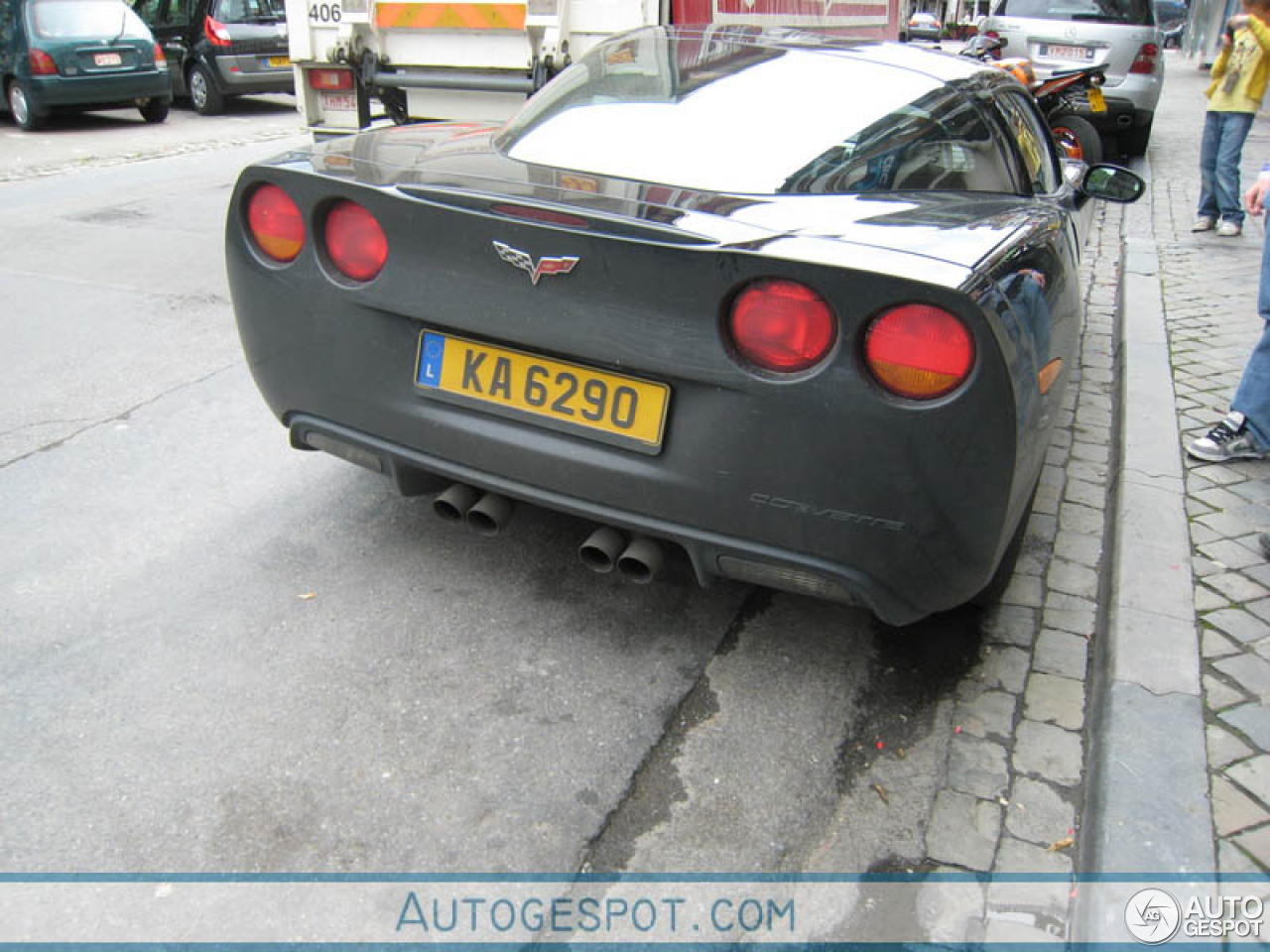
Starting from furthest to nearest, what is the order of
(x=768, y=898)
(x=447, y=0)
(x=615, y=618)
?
(x=447, y=0), (x=615, y=618), (x=768, y=898)

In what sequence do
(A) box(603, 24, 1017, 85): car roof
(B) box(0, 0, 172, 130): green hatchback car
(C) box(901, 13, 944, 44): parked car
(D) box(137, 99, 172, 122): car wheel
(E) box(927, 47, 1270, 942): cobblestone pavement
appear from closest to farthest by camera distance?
(E) box(927, 47, 1270, 942): cobblestone pavement < (A) box(603, 24, 1017, 85): car roof < (B) box(0, 0, 172, 130): green hatchback car < (D) box(137, 99, 172, 122): car wheel < (C) box(901, 13, 944, 44): parked car

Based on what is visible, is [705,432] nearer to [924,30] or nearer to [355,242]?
[355,242]

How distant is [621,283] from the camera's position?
233cm

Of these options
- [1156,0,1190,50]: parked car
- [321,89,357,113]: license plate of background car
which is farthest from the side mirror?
[1156,0,1190,50]: parked car

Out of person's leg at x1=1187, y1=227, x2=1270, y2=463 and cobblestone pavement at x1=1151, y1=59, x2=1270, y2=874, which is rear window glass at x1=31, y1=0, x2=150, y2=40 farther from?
person's leg at x1=1187, y1=227, x2=1270, y2=463

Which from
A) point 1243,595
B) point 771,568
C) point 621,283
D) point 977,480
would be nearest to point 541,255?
point 621,283

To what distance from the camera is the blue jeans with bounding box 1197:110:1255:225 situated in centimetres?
781

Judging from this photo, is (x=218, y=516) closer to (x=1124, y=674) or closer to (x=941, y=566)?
(x=941, y=566)

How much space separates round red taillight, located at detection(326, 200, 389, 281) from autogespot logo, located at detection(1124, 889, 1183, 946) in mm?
2157

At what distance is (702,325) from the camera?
2275 mm

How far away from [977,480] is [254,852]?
5.48ft

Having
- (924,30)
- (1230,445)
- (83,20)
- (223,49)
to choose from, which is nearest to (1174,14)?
(924,30)

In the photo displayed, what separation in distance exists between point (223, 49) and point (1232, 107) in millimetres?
12674

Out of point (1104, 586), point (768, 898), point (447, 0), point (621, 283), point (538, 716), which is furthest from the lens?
point (447, 0)
